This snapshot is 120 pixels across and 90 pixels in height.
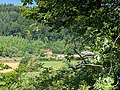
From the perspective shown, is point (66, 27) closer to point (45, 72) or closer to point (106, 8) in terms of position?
point (45, 72)

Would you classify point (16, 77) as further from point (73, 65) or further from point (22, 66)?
point (73, 65)

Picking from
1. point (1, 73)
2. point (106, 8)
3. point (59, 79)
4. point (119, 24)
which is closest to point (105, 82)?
point (119, 24)

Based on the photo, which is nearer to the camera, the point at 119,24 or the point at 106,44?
the point at 106,44

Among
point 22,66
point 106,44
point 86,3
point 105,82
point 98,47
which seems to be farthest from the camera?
point 22,66

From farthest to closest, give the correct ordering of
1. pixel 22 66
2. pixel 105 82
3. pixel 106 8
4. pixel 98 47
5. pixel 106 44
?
1. pixel 22 66
2. pixel 106 8
3. pixel 98 47
4. pixel 106 44
5. pixel 105 82

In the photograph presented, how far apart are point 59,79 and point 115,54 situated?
287cm

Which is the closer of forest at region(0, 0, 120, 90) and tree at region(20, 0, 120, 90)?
tree at region(20, 0, 120, 90)

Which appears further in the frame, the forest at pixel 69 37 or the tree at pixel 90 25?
the forest at pixel 69 37

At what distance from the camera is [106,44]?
367 cm

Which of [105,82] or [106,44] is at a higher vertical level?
[106,44]

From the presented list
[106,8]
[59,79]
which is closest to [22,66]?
[59,79]

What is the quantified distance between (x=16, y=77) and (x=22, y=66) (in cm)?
35

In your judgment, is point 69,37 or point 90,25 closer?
point 90,25

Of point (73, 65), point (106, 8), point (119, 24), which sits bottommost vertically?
point (73, 65)
